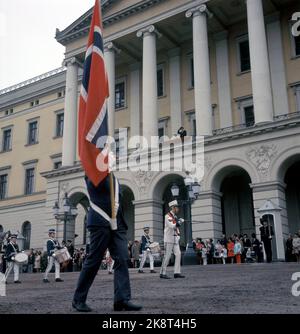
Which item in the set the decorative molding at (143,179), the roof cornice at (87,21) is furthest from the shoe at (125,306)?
the roof cornice at (87,21)

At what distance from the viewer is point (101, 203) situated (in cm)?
598

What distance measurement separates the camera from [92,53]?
7.03 m

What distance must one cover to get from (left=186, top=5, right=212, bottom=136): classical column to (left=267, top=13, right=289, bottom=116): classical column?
184 inches

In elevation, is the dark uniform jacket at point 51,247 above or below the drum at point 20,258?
above

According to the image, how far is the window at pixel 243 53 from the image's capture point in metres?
32.9

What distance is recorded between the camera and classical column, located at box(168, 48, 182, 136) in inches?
1364

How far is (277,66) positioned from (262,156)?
346 inches

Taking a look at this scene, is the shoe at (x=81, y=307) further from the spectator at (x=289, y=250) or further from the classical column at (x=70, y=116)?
the classical column at (x=70, y=116)

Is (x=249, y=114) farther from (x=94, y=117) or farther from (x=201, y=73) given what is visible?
(x=94, y=117)

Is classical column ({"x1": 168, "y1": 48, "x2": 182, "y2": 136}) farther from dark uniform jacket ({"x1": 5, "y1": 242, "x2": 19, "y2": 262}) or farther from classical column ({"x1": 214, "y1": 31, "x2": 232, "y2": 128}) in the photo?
dark uniform jacket ({"x1": 5, "y1": 242, "x2": 19, "y2": 262})

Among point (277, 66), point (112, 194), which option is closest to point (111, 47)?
point (277, 66)

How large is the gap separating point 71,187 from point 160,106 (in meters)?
9.73

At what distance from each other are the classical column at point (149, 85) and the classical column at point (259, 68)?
296 inches

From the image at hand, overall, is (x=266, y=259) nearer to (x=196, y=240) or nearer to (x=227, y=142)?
(x=196, y=240)
